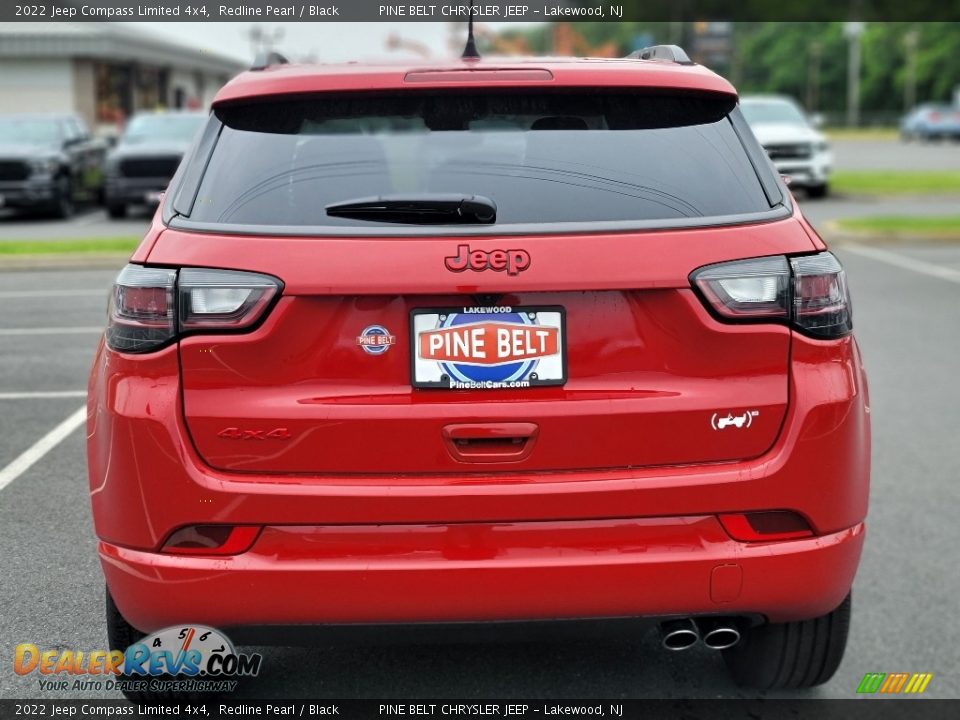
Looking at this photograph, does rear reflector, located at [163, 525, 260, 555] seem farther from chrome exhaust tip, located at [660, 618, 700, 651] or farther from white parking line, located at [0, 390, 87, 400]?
white parking line, located at [0, 390, 87, 400]

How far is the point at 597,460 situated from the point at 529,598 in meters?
0.35

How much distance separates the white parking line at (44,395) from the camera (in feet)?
24.1

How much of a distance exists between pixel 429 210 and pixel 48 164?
66.4 ft

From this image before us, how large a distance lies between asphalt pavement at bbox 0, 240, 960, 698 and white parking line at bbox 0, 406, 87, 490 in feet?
0.15

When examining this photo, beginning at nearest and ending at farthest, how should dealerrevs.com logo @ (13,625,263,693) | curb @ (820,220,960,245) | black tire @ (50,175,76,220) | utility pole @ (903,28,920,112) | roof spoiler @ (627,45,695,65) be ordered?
dealerrevs.com logo @ (13,625,263,693) < roof spoiler @ (627,45,695,65) < curb @ (820,220,960,245) < black tire @ (50,175,76,220) < utility pole @ (903,28,920,112)

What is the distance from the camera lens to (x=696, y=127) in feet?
10.5

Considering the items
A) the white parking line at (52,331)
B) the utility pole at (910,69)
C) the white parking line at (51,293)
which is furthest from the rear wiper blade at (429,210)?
the utility pole at (910,69)

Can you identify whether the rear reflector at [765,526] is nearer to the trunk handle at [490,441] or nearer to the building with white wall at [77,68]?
the trunk handle at [490,441]

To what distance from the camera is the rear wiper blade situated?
287 cm

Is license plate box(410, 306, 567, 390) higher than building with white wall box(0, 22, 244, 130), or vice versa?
building with white wall box(0, 22, 244, 130)

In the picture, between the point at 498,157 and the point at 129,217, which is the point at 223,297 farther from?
the point at 129,217

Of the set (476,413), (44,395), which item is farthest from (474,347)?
(44,395)

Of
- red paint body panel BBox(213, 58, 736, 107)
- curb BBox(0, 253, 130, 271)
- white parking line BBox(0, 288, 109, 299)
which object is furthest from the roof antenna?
curb BBox(0, 253, 130, 271)

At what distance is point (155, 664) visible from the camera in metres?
3.29
